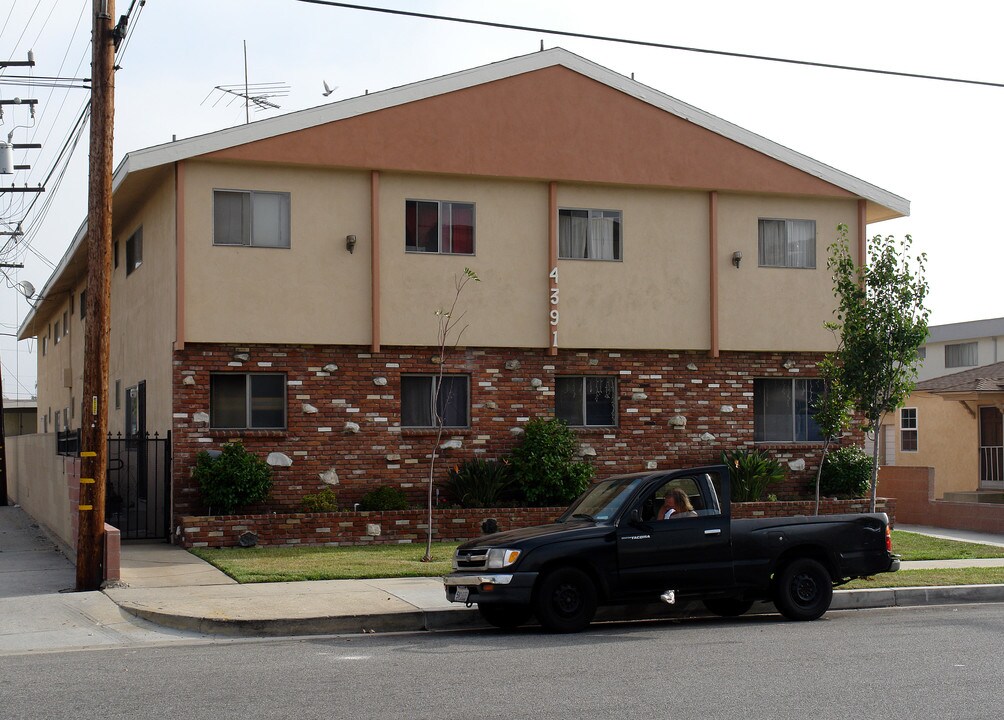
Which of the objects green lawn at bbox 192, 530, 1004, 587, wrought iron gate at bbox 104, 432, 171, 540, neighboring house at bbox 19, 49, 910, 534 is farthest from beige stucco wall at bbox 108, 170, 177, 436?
green lawn at bbox 192, 530, 1004, 587

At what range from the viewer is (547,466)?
20.6 m

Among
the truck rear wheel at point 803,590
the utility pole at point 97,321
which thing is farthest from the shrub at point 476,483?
the truck rear wheel at point 803,590

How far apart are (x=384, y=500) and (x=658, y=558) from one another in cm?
850

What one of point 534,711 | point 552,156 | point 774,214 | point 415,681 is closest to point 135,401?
point 552,156

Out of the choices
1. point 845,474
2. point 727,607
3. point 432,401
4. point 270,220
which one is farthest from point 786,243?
point 727,607

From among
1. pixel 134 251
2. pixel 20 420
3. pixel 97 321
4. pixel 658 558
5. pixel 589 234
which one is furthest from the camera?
pixel 20 420

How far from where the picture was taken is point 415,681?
30.7 ft

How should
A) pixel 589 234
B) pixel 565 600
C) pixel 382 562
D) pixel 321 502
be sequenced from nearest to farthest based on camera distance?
pixel 565 600
pixel 382 562
pixel 321 502
pixel 589 234

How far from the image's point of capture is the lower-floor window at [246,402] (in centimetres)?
1986

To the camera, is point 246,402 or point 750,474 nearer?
point 246,402

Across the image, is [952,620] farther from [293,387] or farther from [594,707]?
[293,387]

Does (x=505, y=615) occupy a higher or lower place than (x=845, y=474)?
lower

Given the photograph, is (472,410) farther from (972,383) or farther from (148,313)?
(972,383)

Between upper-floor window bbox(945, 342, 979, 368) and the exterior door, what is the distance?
35.1 ft
